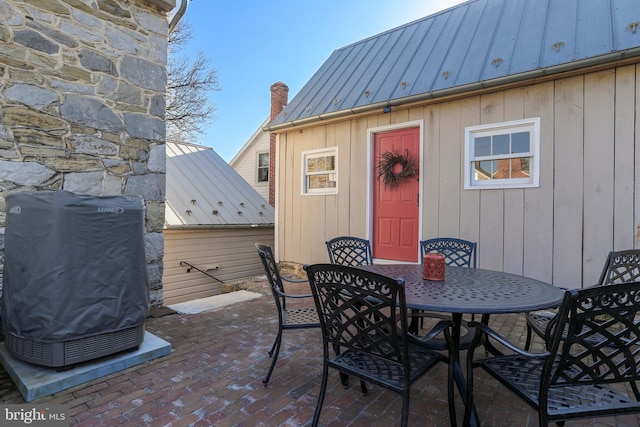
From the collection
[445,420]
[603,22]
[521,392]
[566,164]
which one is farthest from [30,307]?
[603,22]

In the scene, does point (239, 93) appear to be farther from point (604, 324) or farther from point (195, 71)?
point (604, 324)

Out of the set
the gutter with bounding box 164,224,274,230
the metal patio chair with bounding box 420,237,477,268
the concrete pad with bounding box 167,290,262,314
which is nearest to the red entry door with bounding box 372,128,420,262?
the metal patio chair with bounding box 420,237,477,268

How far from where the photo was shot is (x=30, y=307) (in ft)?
7.02

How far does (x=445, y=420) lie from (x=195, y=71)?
12227mm

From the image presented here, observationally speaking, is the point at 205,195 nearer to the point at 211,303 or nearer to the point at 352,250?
the point at 211,303

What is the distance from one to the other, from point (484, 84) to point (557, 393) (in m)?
3.32

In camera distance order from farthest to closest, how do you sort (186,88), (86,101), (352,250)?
(186,88) < (352,250) < (86,101)

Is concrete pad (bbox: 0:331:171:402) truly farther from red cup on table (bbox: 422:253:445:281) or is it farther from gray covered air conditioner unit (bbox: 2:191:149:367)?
red cup on table (bbox: 422:253:445:281)

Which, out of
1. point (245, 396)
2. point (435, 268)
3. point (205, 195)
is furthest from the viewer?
point (205, 195)

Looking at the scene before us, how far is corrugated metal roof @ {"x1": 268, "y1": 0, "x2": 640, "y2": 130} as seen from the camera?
11.3ft

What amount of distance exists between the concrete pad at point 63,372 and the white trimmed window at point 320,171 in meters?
3.42

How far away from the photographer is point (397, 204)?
473 cm

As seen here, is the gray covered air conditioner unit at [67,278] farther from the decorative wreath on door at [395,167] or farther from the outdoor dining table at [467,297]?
the decorative wreath on door at [395,167]

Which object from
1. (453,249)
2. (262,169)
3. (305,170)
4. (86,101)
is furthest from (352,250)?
(262,169)
